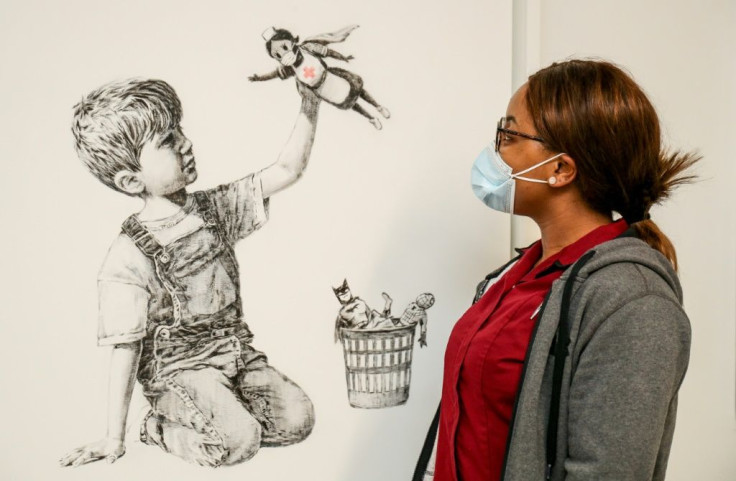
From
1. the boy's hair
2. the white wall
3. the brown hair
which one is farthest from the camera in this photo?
the white wall

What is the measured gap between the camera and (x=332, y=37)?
1.04 metres

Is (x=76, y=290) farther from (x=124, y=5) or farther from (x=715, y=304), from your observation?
(x=715, y=304)

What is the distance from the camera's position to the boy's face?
3.05 feet

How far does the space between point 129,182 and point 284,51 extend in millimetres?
334

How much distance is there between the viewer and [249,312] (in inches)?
38.9

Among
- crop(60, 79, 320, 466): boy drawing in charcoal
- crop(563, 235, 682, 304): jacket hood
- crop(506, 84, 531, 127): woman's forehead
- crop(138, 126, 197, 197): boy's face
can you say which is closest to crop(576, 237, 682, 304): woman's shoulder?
crop(563, 235, 682, 304): jacket hood

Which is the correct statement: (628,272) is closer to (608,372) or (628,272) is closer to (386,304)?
(608,372)

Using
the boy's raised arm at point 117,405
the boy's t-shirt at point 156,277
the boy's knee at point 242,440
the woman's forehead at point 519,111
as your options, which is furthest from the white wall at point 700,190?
the boy's raised arm at point 117,405

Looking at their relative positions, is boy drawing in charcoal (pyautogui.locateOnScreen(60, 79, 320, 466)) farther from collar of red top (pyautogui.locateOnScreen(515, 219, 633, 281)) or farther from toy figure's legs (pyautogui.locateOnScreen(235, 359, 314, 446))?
collar of red top (pyautogui.locateOnScreen(515, 219, 633, 281))

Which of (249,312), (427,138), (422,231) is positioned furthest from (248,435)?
(427,138)

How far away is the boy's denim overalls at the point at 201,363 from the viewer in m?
0.94

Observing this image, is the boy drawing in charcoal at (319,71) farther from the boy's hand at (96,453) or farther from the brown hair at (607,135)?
the boy's hand at (96,453)

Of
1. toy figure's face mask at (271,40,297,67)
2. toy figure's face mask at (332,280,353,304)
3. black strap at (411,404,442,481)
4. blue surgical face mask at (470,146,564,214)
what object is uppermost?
toy figure's face mask at (271,40,297,67)

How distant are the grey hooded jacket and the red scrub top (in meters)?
0.04
